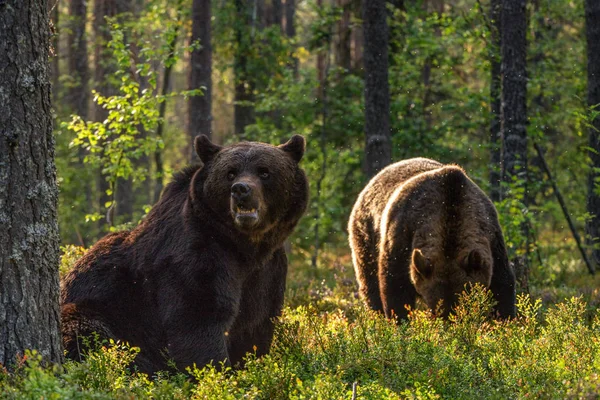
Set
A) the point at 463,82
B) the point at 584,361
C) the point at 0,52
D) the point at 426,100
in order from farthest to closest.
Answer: the point at 463,82 → the point at 426,100 → the point at 584,361 → the point at 0,52

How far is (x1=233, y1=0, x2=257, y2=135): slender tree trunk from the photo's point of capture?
20.2m

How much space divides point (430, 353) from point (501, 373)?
552mm

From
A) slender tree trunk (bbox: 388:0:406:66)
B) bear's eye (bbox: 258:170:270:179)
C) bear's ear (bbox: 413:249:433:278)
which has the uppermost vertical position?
slender tree trunk (bbox: 388:0:406:66)

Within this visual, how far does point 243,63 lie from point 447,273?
14.6 m

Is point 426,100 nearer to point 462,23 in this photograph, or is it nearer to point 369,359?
point 462,23

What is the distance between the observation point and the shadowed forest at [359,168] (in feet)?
16.7

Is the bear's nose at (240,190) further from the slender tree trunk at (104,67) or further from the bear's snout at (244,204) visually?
the slender tree trunk at (104,67)

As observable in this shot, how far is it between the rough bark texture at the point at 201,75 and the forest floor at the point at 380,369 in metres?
7.38

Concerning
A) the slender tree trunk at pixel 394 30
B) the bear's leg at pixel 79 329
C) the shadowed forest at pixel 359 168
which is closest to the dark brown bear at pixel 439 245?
the shadowed forest at pixel 359 168

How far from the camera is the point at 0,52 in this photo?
507 centimetres

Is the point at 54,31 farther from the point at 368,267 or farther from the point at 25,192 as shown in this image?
the point at 368,267

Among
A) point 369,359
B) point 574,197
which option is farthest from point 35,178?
point 574,197

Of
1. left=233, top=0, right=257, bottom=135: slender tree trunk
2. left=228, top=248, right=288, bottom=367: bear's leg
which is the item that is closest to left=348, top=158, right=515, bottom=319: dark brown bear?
left=228, top=248, right=288, bottom=367: bear's leg

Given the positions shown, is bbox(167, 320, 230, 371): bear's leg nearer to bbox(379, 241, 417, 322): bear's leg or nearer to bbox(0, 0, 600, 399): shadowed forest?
bbox(0, 0, 600, 399): shadowed forest
